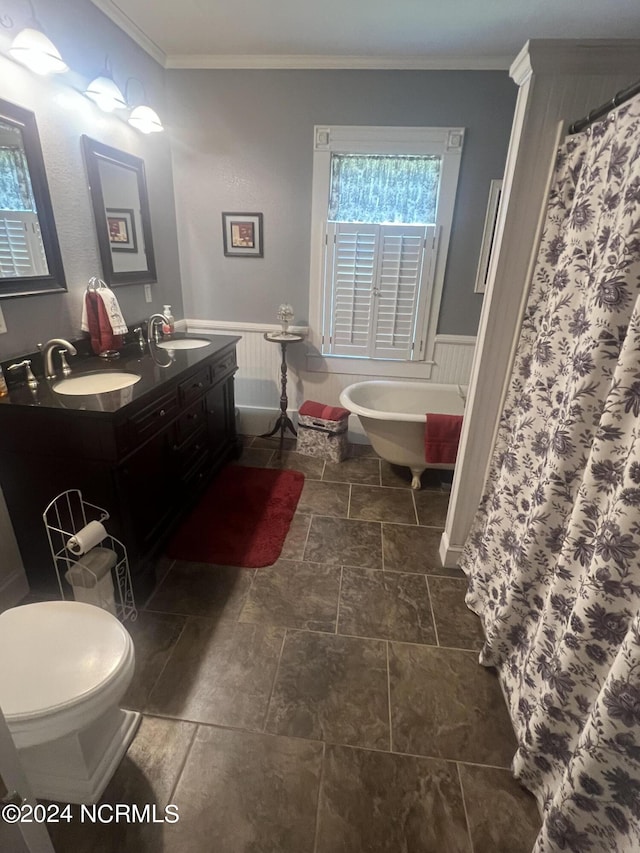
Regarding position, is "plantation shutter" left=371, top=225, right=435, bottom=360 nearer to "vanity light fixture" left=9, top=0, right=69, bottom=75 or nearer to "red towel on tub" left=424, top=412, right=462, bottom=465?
"red towel on tub" left=424, top=412, right=462, bottom=465

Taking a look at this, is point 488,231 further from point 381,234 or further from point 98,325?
point 98,325

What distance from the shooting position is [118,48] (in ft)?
7.39

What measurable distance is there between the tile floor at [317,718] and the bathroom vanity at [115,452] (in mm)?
369

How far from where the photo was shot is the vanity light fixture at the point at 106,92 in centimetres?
197

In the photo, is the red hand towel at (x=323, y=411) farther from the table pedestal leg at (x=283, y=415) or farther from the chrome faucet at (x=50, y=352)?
the chrome faucet at (x=50, y=352)

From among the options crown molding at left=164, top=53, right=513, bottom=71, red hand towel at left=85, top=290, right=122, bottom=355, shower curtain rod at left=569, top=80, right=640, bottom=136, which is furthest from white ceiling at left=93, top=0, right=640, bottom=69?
red hand towel at left=85, top=290, right=122, bottom=355

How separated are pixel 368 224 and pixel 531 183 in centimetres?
158

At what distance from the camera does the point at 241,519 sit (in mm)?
2408

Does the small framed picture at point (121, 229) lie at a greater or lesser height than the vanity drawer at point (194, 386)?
greater

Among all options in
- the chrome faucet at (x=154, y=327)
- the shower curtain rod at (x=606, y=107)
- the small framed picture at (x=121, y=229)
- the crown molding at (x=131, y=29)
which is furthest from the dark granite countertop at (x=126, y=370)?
the shower curtain rod at (x=606, y=107)

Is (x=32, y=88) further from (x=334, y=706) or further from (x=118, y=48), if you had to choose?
(x=334, y=706)

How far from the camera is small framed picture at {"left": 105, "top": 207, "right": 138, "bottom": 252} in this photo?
2.31 metres

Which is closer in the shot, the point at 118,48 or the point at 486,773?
the point at 486,773

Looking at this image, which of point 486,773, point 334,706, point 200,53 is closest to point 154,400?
point 334,706
